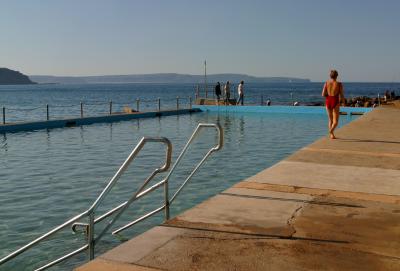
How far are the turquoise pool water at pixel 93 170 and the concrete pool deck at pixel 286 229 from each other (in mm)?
2085

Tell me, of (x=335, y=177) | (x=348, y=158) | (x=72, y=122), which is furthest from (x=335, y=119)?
(x=72, y=122)

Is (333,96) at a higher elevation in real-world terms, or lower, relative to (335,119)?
higher

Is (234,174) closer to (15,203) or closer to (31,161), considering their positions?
(15,203)

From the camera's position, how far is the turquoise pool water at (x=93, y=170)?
7.56 meters

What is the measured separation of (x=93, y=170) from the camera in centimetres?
1248

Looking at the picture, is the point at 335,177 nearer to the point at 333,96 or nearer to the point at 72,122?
the point at 333,96

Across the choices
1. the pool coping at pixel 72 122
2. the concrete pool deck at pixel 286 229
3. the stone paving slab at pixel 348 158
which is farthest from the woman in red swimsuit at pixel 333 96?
the pool coping at pixel 72 122

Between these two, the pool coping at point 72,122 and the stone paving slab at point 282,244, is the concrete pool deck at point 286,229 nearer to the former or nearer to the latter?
the stone paving slab at point 282,244

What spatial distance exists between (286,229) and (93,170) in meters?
8.29

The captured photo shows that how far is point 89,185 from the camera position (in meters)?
10.7

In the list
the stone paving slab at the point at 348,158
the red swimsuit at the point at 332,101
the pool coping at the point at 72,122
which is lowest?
the pool coping at the point at 72,122

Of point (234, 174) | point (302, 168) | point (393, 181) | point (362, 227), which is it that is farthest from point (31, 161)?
point (362, 227)

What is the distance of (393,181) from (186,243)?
4155mm

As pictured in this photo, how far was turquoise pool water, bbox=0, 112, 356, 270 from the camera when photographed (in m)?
7.56
